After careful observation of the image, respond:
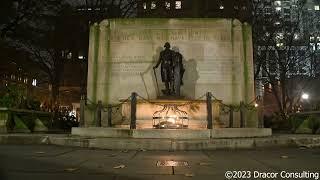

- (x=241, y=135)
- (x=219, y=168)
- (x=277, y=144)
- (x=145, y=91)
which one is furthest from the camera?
(x=145, y=91)

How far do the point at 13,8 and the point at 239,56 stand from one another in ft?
64.4

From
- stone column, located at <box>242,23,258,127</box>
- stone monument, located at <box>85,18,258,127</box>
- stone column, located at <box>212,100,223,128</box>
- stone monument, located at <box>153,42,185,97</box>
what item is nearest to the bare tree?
stone column, located at <box>242,23,258,127</box>

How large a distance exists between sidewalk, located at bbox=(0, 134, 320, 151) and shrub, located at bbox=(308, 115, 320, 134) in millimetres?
5817

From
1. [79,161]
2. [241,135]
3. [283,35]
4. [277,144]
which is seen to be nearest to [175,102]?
[241,135]

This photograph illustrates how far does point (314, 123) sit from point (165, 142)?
33.9 ft

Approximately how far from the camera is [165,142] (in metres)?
13.3

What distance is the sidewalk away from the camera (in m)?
13.4

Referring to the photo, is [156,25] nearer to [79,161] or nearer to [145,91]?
[145,91]

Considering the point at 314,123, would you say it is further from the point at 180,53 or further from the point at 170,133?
the point at 170,133

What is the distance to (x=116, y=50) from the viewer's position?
19875 mm

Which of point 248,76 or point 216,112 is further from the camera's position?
point 248,76

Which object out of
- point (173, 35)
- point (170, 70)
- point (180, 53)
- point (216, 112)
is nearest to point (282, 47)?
point (173, 35)

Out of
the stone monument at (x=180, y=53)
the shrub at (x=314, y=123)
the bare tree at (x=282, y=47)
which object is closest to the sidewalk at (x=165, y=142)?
the stone monument at (x=180, y=53)

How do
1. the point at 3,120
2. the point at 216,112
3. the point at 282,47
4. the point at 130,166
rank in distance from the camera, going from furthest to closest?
1. the point at 282,47
2. the point at 3,120
3. the point at 216,112
4. the point at 130,166
